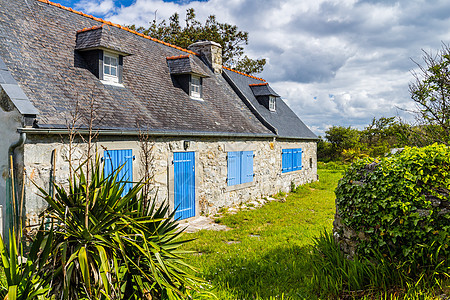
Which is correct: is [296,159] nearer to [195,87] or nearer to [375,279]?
[195,87]

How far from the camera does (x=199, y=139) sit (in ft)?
34.0

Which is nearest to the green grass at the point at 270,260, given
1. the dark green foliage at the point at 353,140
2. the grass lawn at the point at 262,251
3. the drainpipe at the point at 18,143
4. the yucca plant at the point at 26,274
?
the grass lawn at the point at 262,251

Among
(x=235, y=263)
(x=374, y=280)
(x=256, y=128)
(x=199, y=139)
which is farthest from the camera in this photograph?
(x=256, y=128)

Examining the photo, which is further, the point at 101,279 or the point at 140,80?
the point at 140,80

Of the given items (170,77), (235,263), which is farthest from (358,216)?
(170,77)

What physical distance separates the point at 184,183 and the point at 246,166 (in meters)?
3.36

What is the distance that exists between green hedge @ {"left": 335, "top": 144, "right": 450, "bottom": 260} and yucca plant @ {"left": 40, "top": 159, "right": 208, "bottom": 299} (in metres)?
2.65

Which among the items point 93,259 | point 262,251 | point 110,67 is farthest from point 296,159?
point 93,259

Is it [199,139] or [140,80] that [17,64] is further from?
[199,139]

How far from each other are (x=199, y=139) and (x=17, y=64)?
4959 mm

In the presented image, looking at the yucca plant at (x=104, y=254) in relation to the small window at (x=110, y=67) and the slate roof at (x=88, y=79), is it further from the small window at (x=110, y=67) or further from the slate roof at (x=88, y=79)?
the small window at (x=110, y=67)

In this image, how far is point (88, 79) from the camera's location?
8844 mm

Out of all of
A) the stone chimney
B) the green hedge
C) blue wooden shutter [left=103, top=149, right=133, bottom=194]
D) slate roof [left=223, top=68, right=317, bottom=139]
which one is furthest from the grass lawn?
the stone chimney

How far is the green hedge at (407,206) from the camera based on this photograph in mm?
4352
